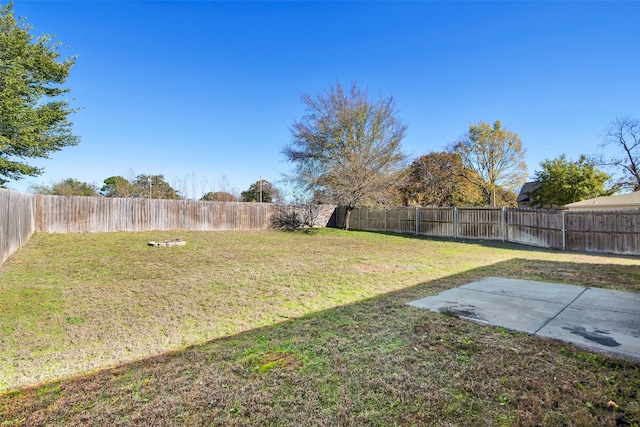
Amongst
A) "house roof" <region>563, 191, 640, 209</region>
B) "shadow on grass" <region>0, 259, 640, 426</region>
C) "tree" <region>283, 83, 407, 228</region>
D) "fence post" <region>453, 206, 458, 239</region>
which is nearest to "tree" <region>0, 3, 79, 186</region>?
"tree" <region>283, 83, 407, 228</region>

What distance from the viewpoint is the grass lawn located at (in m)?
1.76

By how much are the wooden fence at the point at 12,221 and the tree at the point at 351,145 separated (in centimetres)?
1126

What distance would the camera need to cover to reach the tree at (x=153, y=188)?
1830 centimetres

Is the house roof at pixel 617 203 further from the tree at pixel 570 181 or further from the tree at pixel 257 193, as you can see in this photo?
the tree at pixel 257 193

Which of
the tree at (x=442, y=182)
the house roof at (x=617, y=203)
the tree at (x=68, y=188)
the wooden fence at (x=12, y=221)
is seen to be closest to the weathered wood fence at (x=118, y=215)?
the wooden fence at (x=12, y=221)

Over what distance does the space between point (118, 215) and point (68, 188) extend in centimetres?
993

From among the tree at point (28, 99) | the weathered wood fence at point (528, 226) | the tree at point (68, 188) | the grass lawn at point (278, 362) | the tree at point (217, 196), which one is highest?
the tree at point (28, 99)

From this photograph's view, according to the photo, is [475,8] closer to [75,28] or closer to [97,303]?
[97,303]

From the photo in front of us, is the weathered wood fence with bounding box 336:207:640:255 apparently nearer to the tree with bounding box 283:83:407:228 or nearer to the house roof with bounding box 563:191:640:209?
the tree with bounding box 283:83:407:228

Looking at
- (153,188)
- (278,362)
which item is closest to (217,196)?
(153,188)

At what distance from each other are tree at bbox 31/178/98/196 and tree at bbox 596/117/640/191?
33.6 m

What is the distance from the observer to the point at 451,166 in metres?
25.5

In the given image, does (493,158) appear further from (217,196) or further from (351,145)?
(217,196)

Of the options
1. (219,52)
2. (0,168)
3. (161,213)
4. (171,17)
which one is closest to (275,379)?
(171,17)
